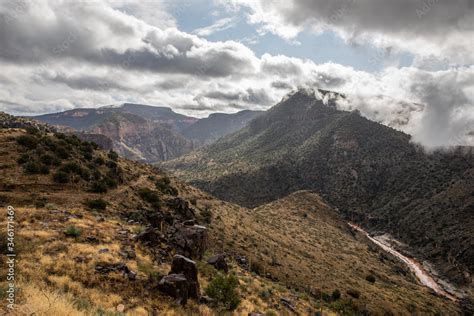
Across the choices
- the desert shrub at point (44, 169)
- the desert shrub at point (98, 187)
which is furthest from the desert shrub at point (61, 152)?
the desert shrub at point (98, 187)

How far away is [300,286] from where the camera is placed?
40.0m

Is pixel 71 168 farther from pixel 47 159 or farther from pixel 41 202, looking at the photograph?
pixel 41 202

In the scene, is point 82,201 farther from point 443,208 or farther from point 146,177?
point 443,208

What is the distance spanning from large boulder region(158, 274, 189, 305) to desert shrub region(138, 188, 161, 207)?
25.5m

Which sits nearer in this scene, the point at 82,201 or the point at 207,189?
the point at 82,201

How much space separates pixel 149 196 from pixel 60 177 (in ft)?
39.0

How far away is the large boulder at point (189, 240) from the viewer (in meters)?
24.9

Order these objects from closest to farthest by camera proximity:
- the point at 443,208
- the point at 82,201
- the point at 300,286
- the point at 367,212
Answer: the point at 82,201, the point at 300,286, the point at 443,208, the point at 367,212

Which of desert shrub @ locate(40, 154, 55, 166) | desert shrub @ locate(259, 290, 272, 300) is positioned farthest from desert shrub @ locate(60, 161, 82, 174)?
desert shrub @ locate(259, 290, 272, 300)

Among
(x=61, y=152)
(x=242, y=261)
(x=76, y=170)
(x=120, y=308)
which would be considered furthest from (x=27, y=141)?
(x=120, y=308)

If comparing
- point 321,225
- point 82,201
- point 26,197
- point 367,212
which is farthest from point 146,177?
point 367,212

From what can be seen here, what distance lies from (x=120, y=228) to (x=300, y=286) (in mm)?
26230

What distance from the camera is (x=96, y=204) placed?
32.3 m

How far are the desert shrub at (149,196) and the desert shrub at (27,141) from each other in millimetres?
15265
